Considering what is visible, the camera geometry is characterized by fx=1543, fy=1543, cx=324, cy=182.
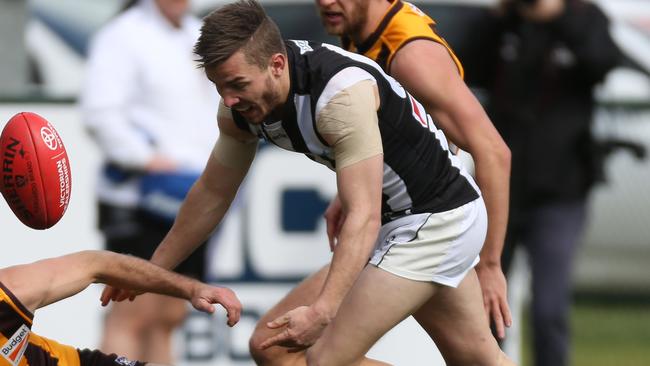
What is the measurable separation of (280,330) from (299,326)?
24.3 inches

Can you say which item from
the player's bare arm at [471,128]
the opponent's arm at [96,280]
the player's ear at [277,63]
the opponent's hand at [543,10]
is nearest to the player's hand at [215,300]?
the opponent's arm at [96,280]

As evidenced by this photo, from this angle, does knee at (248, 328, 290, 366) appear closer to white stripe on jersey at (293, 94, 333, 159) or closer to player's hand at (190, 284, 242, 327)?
player's hand at (190, 284, 242, 327)

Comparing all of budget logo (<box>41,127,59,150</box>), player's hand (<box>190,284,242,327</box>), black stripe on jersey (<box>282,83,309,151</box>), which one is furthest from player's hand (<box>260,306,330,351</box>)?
budget logo (<box>41,127,59,150</box>)

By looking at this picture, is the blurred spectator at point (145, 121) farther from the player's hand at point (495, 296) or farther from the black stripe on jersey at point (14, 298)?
the black stripe on jersey at point (14, 298)

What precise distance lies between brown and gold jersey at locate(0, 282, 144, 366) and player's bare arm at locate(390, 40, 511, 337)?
4.40 ft

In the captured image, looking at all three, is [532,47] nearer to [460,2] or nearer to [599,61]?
[599,61]

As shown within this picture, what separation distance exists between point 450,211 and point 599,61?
2.85 metres

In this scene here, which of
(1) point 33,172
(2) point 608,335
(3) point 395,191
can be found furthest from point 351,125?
(2) point 608,335

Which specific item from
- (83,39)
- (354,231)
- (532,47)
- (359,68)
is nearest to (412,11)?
(359,68)

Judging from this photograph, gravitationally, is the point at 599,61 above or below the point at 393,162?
below

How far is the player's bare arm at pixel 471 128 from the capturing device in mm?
5344

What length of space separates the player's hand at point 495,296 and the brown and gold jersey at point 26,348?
4.28ft

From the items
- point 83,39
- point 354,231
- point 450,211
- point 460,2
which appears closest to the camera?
point 354,231

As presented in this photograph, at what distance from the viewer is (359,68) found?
5.04 meters
